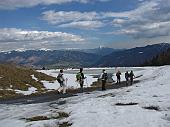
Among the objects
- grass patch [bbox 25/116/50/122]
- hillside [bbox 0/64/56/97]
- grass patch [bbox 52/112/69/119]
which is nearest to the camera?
grass patch [bbox 25/116/50/122]

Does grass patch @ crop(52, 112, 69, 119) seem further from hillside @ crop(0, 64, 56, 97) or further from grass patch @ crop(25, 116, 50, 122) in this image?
hillside @ crop(0, 64, 56, 97)

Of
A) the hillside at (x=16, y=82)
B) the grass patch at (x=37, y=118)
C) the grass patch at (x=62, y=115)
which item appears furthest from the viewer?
the hillside at (x=16, y=82)

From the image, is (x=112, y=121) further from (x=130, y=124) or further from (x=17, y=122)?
(x=17, y=122)

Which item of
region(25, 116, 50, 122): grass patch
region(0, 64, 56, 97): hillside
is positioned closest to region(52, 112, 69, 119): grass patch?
region(25, 116, 50, 122): grass patch

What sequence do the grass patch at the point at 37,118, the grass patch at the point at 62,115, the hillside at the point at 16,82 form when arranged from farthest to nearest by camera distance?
the hillside at the point at 16,82 < the grass patch at the point at 62,115 < the grass patch at the point at 37,118

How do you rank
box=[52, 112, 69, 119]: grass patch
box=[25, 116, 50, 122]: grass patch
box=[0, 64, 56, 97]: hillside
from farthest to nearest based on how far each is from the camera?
box=[0, 64, 56, 97]: hillside, box=[52, 112, 69, 119]: grass patch, box=[25, 116, 50, 122]: grass patch

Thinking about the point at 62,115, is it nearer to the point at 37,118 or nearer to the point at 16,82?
the point at 37,118

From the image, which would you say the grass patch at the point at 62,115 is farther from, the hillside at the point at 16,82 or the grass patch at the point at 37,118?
the hillside at the point at 16,82

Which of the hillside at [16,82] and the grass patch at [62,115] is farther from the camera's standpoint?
the hillside at [16,82]

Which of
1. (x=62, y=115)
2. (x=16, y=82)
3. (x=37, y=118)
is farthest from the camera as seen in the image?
(x=16, y=82)

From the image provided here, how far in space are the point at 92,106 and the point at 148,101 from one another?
12.6ft

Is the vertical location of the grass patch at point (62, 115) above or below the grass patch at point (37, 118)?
above

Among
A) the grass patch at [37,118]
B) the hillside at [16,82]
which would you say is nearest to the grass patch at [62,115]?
the grass patch at [37,118]

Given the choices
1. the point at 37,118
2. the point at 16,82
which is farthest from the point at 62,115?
the point at 16,82
